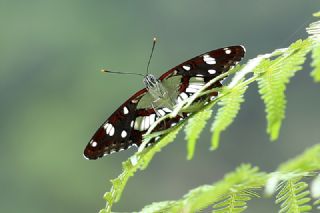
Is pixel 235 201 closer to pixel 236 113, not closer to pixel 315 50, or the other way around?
pixel 236 113

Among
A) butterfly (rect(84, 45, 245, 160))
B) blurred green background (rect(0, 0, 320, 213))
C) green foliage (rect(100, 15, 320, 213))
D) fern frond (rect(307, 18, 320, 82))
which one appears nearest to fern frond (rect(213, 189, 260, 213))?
green foliage (rect(100, 15, 320, 213))

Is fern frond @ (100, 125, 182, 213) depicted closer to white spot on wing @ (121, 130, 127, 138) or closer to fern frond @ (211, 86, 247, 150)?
fern frond @ (211, 86, 247, 150)

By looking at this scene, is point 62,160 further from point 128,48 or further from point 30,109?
point 128,48

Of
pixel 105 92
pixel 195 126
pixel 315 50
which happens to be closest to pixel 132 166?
pixel 195 126

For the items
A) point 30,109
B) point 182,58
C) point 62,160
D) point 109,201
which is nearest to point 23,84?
point 30,109

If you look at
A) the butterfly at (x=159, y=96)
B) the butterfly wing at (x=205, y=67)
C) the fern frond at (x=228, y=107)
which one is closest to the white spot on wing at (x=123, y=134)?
the butterfly at (x=159, y=96)

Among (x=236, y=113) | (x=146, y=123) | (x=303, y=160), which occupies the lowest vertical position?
(x=303, y=160)
